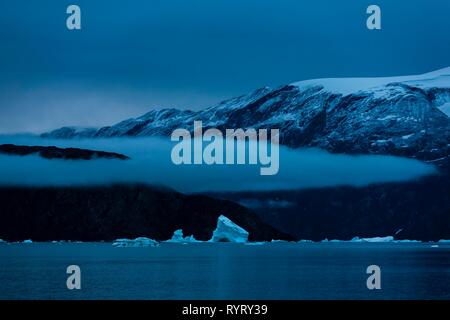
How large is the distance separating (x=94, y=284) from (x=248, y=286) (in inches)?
446

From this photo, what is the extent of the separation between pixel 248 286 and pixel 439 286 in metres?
13.5

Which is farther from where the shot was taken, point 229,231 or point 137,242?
point 229,231

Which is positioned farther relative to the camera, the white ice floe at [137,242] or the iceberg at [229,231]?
the iceberg at [229,231]

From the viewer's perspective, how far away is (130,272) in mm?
72875

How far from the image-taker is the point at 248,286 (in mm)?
56438

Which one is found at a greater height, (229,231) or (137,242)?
(229,231)

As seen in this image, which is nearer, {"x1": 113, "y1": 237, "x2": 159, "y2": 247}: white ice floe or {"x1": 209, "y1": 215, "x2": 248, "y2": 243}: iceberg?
{"x1": 113, "y1": 237, "x2": 159, "y2": 247}: white ice floe
